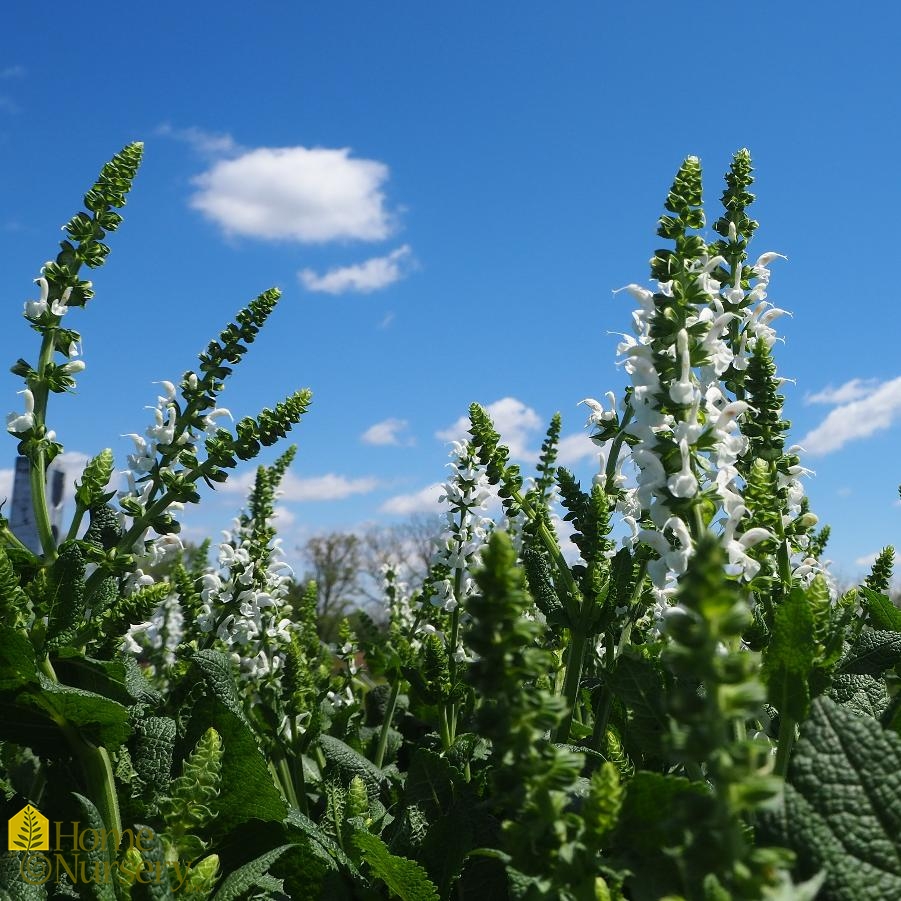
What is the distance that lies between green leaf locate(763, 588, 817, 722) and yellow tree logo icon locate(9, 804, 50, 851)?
1.46 metres

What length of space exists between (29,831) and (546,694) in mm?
1395

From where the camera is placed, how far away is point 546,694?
0.97 m

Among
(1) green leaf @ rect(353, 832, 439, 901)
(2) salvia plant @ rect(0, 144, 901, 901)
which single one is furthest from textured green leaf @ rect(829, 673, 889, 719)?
(1) green leaf @ rect(353, 832, 439, 901)

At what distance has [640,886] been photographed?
111 cm

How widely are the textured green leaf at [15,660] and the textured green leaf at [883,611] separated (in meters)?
1.91

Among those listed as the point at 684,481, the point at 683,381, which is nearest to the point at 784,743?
the point at 684,481

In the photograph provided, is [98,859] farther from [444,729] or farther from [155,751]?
[444,729]

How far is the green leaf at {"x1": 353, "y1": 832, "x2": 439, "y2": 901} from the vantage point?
1562mm

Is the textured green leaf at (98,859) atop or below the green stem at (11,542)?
below

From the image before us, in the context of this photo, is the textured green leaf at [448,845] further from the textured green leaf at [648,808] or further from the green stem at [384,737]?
the green stem at [384,737]

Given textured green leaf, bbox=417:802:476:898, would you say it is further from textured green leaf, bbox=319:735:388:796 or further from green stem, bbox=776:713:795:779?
textured green leaf, bbox=319:735:388:796

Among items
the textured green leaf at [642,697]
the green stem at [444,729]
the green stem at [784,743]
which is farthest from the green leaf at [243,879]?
the green stem at [444,729]

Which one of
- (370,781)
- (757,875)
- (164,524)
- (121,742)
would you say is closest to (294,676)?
(370,781)

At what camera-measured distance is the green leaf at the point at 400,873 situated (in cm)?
156
